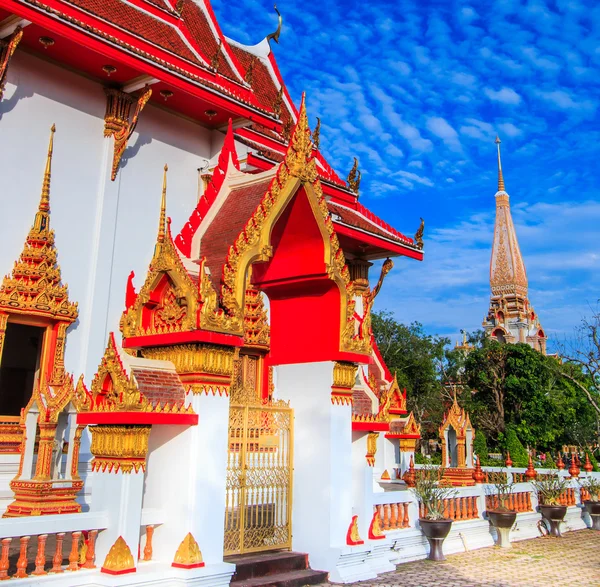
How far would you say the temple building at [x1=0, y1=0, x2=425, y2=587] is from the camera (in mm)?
5316

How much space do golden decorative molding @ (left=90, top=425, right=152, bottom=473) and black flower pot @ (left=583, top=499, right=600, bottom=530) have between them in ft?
34.1

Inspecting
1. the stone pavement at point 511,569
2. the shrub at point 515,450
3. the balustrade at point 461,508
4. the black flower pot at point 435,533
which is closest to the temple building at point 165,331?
the black flower pot at point 435,533

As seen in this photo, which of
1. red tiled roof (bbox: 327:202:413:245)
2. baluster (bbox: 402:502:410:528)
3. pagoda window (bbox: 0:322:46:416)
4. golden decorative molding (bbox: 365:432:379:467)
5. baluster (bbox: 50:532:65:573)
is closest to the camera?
baluster (bbox: 50:532:65:573)

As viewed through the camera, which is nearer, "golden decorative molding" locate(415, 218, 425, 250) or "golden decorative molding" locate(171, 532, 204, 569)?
"golden decorative molding" locate(171, 532, 204, 569)

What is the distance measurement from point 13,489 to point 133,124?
5.12 meters

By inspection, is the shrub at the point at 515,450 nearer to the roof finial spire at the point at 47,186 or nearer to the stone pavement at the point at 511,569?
the stone pavement at the point at 511,569

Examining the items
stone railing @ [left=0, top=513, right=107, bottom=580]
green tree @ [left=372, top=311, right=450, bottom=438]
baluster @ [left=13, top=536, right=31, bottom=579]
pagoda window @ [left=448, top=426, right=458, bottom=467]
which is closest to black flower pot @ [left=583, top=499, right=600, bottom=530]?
pagoda window @ [left=448, top=426, right=458, bottom=467]

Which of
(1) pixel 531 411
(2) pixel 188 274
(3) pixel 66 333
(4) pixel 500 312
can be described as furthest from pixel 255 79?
(4) pixel 500 312

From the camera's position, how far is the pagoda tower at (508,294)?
59.7 metres

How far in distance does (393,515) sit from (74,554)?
15.0ft

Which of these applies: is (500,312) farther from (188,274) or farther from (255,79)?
(188,274)

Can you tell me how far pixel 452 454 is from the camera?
1448cm

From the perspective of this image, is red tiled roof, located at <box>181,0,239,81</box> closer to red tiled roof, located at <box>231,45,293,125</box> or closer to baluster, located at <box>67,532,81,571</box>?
red tiled roof, located at <box>231,45,293,125</box>

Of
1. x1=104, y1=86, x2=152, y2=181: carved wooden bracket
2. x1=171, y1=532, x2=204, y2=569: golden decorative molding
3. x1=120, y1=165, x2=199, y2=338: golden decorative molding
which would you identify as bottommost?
x1=171, y1=532, x2=204, y2=569: golden decorative molding
